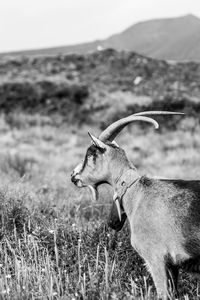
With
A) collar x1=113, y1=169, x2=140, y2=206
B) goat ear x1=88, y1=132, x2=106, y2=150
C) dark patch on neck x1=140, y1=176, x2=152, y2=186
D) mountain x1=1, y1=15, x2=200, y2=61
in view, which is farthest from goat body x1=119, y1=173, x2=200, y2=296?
mountain x1=1, y1=15, x2=200, y2=61

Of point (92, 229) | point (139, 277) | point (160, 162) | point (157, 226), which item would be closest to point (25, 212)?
point (92, 229)

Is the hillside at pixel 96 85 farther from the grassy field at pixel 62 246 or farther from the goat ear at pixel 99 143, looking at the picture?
the goat ear at pixel 99 143

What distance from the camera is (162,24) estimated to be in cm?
19375

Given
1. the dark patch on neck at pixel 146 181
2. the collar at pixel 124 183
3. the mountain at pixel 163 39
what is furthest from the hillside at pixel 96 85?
the mountain at pixel 163 39

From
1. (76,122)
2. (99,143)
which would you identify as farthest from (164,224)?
(76,122)

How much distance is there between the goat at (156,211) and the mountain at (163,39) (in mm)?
124092

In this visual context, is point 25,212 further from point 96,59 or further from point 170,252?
point 96,59

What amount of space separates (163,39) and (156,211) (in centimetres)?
17967

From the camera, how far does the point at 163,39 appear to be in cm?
17750

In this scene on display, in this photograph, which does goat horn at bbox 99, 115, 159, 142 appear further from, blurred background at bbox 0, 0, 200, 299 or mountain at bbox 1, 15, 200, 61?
mountain at bbox 1, 15, 200, 61

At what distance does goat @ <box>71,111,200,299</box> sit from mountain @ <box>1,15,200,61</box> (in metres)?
124

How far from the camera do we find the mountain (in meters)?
145

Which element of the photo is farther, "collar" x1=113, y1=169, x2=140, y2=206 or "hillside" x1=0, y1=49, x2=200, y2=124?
"hillside" x1=0, y1=49, x2=200, y2=124

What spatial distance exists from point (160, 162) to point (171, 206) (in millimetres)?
13996
